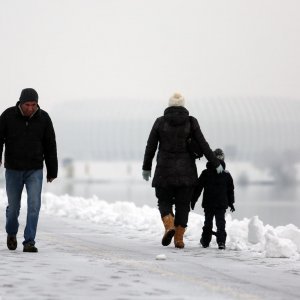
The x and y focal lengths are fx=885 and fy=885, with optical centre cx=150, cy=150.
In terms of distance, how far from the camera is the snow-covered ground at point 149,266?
638 centimetres

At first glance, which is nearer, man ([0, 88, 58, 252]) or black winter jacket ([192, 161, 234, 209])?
man ([0, 88, 58, 252])

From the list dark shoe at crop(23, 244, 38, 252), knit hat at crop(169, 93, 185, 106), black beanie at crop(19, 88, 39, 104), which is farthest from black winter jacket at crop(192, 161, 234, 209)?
black beanie at crop(19, 88, 39, 104)

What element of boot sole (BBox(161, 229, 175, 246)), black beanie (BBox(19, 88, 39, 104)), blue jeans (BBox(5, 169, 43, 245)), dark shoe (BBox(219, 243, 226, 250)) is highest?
black beanie (BBox(19, 88, 39, 104))

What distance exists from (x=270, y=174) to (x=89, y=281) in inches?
3450

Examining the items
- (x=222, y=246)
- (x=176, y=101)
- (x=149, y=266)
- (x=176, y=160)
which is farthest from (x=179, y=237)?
(x=149, y=266)

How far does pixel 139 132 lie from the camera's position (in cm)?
12550

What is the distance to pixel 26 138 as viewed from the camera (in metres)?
9.70

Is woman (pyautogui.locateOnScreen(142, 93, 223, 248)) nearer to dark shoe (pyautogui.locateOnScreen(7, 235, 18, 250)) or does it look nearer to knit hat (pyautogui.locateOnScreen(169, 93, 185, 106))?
knit hat (pyautogui.locateOnScreen(169, 93, 185, 106))

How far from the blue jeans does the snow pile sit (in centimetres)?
255

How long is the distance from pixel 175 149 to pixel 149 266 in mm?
2820

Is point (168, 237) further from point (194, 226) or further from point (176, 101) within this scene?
point (194, 226)

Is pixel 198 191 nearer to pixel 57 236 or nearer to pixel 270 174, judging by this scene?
pixel 57 236

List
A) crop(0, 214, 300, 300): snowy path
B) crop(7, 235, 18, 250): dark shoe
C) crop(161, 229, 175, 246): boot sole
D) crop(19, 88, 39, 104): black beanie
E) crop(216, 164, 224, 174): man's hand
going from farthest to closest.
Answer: crop(161, 229, 175, 246): boot sole
crop(216, 164, 224, 174): man's hand
crop(7, 235, 18, 250): dark shoe
crop(19, 88, 39, 104): black beanie
crop(0, 214, 300, 300): snowy path

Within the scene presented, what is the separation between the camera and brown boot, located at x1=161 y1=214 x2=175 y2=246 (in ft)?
35.4
